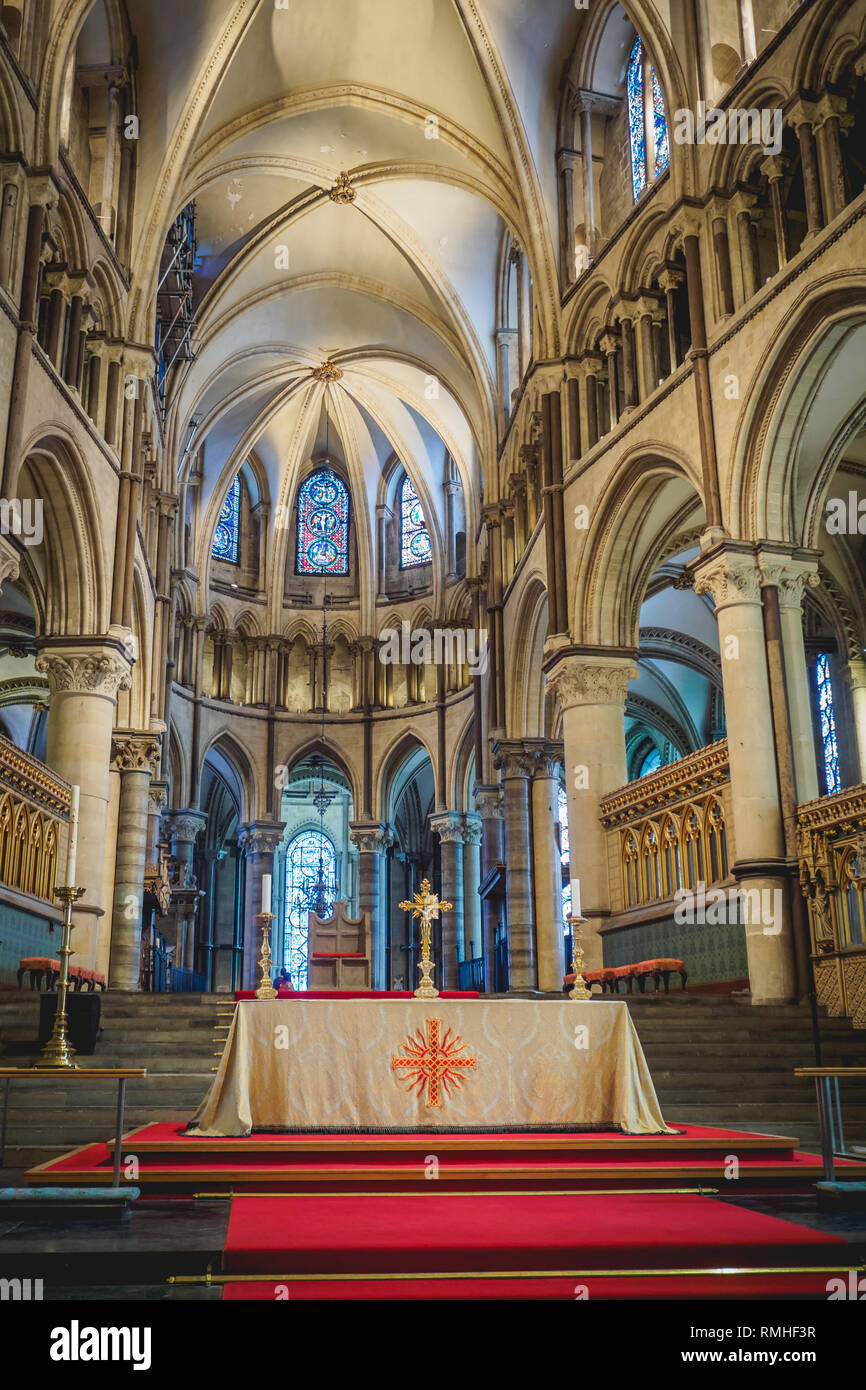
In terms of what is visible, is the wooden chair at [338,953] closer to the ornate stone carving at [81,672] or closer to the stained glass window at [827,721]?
the ornate stone carving at [81,672]

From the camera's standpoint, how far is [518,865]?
23469mm

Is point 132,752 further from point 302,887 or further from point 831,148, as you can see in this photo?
point 302,887

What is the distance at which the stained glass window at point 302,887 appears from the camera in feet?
121

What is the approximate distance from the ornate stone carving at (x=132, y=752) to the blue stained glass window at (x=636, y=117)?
12.6m

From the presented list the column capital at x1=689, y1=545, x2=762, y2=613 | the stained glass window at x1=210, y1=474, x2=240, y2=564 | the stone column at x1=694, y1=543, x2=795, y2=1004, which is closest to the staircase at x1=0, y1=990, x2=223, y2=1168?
the stone column at x1=694, y1=543, x2=795, y2=1004

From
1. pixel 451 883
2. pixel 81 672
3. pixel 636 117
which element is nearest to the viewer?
pixel 81 672

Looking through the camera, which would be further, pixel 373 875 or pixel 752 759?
pixel 373 875

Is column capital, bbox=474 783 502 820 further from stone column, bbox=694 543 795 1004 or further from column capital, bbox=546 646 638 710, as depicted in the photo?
stone column, bbox=694 543 795 1004

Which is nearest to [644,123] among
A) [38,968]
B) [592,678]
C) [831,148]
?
[831,148]

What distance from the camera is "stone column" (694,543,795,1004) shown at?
13.7m

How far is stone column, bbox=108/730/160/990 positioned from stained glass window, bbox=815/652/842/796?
1243 cm

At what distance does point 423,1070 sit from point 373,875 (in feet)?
81.4

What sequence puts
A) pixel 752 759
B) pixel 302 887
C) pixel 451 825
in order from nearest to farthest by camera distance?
pixel 752 759, pixel 451 825, pixel 302 887

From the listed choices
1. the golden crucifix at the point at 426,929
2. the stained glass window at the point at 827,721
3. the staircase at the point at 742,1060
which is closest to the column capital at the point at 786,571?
the staircase at the point at 742,1060
